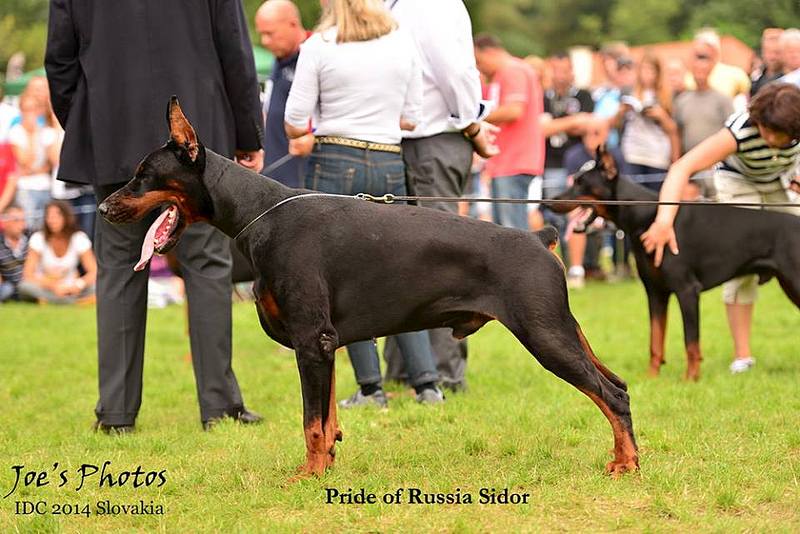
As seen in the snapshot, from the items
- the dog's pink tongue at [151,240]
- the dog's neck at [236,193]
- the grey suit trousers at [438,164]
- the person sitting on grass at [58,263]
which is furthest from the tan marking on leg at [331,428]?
the person sitting on grass at [58,263]

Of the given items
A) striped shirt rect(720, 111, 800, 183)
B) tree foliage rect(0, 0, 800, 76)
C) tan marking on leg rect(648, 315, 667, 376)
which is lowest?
tree foliage rect(0, 0, 800, 76)

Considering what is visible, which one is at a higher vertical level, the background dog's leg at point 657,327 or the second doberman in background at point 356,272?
the second doberman in background at point 356,272

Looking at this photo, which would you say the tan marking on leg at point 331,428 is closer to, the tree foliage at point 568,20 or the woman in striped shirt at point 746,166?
the woman in striped shirt at point 746,166

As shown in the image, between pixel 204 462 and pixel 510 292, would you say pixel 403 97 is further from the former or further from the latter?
pixel 204 462

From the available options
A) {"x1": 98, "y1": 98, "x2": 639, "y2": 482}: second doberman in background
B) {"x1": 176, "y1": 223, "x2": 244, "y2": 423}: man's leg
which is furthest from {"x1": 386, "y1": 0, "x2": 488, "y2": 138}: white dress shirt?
{"x1": 98, "y1": 98, "x2": 639, "y2": 482}: second doberman in background

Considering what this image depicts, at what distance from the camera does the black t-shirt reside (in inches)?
566

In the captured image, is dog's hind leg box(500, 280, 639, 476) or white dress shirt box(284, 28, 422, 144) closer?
dog's hind leg box(500, 280, 639, 476)

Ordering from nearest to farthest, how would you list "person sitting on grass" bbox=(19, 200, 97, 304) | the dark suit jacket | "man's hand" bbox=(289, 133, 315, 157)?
the dark suit jacket, "man's hand" bbox=(289, 133, 315, 157), "person sitting on grass" bbox=(19, 200, 97, 304)

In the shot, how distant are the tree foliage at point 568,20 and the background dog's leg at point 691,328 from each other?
1725 centimetres

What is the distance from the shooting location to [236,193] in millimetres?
4980

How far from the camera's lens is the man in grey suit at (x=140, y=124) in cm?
582

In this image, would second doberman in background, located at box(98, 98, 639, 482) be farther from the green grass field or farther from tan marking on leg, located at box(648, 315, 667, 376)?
tan marking on leg, located at box(648, 315, 667, 376)

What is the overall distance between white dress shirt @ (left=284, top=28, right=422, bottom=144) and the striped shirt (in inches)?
83.5

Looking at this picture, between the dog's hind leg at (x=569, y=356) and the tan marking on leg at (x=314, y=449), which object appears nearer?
the dog's hind leg at (x=569, y=356)
